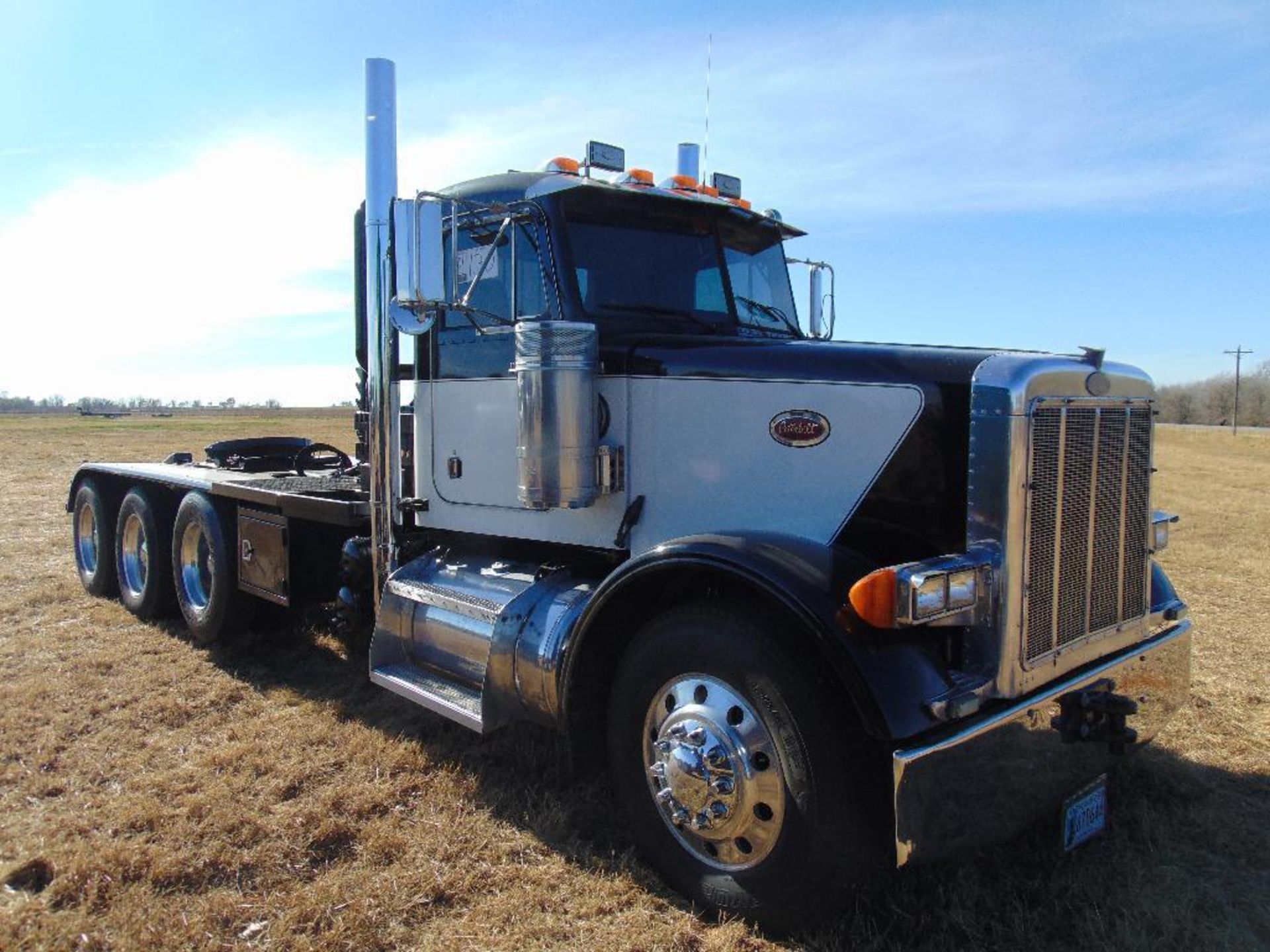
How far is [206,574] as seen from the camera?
6547 mm

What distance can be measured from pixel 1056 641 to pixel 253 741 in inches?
145

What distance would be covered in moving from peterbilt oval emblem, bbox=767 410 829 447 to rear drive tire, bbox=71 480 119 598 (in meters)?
6.46

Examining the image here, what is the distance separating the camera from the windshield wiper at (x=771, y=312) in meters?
4.56

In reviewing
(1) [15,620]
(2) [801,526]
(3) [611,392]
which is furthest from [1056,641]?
(1) [15,620]

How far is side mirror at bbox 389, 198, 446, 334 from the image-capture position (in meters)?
3.76

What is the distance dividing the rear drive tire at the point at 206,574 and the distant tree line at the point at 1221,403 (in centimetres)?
8895

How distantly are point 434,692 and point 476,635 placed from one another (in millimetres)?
326

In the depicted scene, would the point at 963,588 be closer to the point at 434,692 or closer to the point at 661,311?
the point at 661,311

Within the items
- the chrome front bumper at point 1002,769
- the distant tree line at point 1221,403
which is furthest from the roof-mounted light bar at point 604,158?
the distant tree line at point 1221,403

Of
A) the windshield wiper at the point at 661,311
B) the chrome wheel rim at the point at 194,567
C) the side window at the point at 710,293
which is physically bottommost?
the chrome wheel rim at the point at 194,567

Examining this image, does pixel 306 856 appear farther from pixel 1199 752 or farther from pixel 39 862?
pixel 1199 752

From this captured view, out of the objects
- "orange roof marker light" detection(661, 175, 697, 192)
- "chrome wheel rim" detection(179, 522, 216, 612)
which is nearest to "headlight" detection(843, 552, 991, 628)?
"orange roof marker light" detection(661, 175, 697, 192)

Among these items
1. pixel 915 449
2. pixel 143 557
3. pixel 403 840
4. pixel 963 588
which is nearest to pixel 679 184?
pixel 915 449

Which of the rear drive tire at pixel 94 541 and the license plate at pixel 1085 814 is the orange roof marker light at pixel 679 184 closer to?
the license plate at pixel 1085 814
